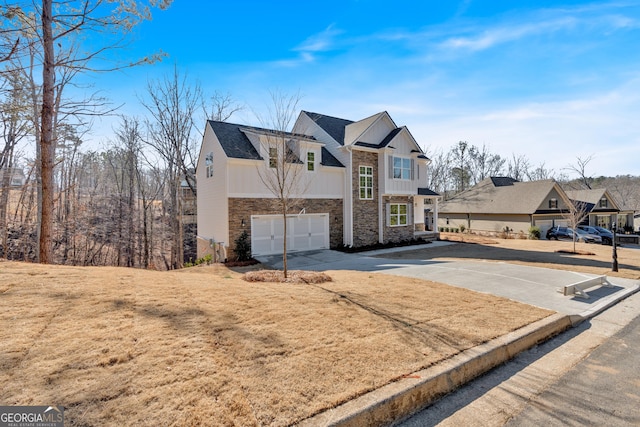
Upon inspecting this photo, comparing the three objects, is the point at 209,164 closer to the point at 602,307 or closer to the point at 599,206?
the point at 602,307

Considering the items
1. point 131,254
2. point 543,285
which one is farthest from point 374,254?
point 131,254

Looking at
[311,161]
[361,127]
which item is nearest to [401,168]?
[361,127]

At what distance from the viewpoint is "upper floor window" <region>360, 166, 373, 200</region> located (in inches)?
723

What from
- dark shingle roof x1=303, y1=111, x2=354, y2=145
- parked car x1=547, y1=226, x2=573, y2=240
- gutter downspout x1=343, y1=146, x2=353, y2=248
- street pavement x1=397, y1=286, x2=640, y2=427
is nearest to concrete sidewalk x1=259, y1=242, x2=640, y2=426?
street pavement x1=397, y1=286, x2=640, y2=427

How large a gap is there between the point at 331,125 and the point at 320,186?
591 cm

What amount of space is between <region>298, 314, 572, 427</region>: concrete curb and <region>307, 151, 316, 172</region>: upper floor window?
1322cm

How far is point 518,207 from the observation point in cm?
2809

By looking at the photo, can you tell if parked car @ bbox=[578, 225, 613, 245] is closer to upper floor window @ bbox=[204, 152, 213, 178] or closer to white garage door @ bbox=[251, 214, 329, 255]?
white garage door @ bbox=[251, 214, 329, 255]

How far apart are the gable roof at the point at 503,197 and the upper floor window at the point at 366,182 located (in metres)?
17.9

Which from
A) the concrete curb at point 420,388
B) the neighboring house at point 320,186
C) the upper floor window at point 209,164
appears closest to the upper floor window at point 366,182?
the neighboring house at point 320,186

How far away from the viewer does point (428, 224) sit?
107ft

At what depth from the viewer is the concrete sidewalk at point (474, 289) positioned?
2.98m

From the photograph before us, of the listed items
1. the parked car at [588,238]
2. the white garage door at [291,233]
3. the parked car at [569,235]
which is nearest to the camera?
the white garage door at [291,233]

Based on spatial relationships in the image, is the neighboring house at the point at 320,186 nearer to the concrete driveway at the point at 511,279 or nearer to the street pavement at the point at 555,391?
the concrete driveway at the point at 511,279
